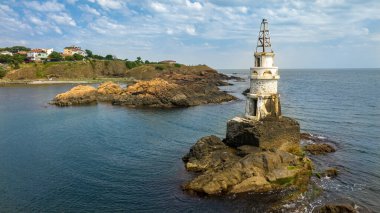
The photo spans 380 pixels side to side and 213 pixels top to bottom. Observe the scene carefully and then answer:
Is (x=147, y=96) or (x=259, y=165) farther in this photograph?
(x=147, y=96)

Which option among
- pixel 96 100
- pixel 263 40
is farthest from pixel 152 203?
pixel 96 100

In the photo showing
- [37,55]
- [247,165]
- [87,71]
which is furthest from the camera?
[37,55]

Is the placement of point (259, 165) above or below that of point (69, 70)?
below

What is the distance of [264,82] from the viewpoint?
2950 cm

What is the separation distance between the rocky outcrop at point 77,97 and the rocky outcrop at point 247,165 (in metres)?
47.1

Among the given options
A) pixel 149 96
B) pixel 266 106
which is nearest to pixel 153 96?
pixel 149 96

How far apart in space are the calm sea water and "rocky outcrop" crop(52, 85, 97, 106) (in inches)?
402

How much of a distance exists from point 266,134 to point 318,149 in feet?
23.1

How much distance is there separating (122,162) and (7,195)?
9.73 m

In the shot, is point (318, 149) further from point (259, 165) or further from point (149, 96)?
point (149, 96)

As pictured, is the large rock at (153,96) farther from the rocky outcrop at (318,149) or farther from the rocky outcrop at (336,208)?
the rocky outcrop at (336,208)

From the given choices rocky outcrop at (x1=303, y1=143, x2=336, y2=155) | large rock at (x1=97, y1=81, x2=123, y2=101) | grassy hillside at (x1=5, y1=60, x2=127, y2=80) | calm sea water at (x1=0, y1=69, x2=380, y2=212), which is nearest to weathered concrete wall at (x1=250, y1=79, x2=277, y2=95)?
rocky outcrop at (x1=303, y1=143, x2=336, y2=155)

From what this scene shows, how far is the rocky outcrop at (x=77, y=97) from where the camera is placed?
7000cm

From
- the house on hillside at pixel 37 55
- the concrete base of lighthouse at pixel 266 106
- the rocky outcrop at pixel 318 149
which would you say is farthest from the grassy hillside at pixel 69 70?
the rocky outcrop at pixel 318 149
